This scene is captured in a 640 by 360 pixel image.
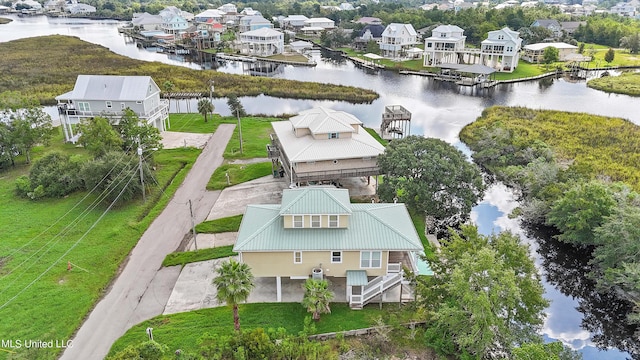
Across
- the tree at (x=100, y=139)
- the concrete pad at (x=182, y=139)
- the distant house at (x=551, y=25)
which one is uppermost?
the distant house at (x=551, y=25)

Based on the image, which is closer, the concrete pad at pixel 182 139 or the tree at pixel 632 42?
the concrete pad at pixel 182 139

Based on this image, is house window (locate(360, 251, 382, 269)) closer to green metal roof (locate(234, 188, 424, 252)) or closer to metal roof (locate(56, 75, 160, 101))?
green metal roof (locate(234, 188, 424, 252))

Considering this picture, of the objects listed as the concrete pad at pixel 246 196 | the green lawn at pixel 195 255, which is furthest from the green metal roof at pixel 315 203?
the concrete pad at pixel 246 196

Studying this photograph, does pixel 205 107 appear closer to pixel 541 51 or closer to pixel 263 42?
pixel 263 42

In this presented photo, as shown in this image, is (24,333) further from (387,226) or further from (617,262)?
(617,262)

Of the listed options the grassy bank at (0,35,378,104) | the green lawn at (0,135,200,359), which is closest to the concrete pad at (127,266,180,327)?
the green lawn at (0,135,200,359)

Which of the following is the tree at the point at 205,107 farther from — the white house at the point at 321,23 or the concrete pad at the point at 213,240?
the white house at the point at 321,23
